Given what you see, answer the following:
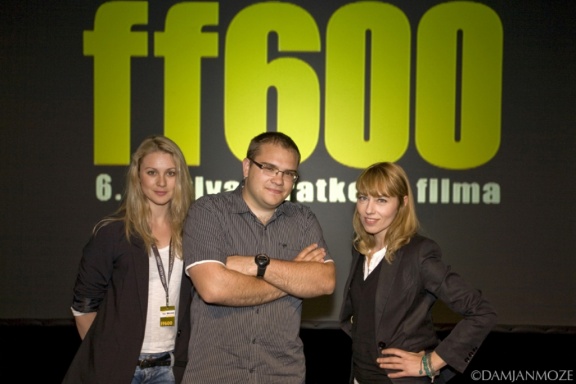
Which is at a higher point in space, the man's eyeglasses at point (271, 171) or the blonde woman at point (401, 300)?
the man's eyeglasses at point (271, 171)

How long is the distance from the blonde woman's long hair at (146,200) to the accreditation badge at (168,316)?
243 millimetres

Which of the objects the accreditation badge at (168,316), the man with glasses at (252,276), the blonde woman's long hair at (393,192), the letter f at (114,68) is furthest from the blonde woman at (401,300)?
the letter f at (114,68)

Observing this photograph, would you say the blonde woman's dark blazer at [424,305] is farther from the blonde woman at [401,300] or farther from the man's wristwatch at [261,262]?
the man's wristwatch at [261,262]

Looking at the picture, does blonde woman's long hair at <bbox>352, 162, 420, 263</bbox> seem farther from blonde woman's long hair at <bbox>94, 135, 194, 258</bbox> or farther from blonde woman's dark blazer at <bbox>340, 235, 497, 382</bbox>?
blonde woman's long hair at <bbox>94, 135, 194, 258</bbox>

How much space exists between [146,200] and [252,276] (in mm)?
713

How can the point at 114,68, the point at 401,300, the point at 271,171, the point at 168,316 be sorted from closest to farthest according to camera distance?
the point at 401,300 → the point at 271,171 → the point at 168,316 → the point at 114,68

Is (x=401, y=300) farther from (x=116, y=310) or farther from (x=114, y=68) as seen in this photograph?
(x=114, y=68)

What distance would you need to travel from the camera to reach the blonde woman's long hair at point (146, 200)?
101 inches

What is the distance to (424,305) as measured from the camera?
7.59 ft

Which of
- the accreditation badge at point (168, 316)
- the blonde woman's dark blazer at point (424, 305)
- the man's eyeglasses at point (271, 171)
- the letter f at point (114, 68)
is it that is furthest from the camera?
the letter f at point (114, 68)

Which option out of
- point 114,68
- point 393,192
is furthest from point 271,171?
point 114,68

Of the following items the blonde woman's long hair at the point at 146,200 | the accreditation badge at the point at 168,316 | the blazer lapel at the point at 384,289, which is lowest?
the accreditation badge at the point at 168,316

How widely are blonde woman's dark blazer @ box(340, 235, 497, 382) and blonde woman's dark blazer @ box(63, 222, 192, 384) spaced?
90 cm

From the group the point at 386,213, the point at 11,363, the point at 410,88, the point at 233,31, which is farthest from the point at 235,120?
the point at 11,363
